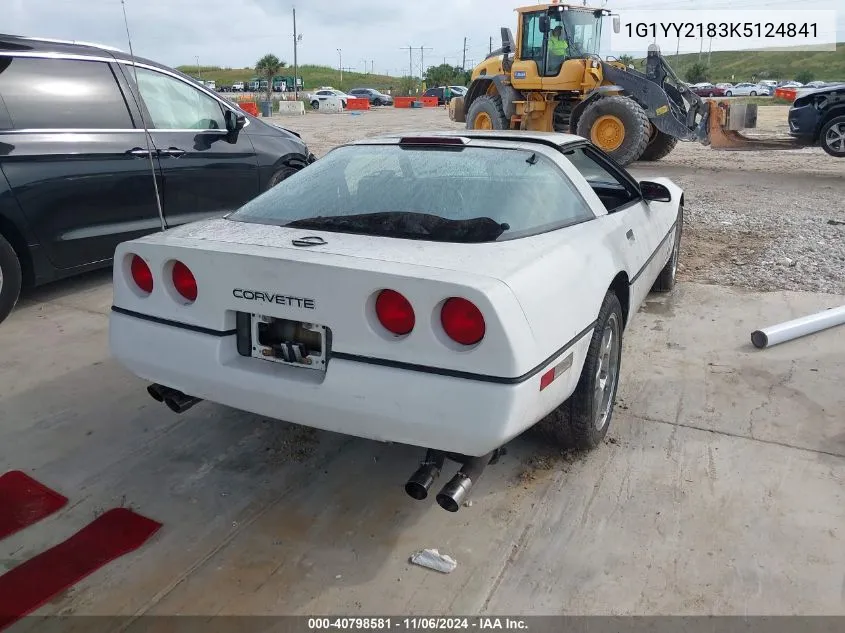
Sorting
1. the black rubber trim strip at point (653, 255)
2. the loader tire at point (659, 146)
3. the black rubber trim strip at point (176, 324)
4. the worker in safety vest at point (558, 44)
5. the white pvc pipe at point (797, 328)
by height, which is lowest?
the white pvc pipe at point (797, 328)

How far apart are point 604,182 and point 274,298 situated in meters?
2.27

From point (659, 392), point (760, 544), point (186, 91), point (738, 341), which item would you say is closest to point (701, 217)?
point (738, 341)

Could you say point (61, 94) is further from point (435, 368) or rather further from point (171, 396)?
point (435, 368)

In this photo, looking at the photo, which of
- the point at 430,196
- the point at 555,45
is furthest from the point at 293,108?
the point at 430,196

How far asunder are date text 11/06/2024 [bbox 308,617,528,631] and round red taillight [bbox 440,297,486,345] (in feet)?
2.82

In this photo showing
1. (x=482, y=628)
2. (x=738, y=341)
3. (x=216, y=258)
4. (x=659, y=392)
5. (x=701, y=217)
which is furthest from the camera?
(x=701, y=217)

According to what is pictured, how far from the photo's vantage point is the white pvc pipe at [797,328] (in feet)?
14.0

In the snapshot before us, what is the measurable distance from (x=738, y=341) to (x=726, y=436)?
1.34 metres

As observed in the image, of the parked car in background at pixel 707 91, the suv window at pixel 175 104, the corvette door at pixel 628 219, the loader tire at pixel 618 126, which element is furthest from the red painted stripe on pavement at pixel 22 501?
the parked car in background at pixel 707 91

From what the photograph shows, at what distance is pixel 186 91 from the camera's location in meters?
5.79

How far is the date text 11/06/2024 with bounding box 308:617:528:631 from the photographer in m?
2.12

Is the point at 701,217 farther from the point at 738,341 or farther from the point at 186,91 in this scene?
the point at 186,91

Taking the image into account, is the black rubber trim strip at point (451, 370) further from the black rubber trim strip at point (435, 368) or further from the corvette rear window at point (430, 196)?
the corvette rear window at point (430, 196)

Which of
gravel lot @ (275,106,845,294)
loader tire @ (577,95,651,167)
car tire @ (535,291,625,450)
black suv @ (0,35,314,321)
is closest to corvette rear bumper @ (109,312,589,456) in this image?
car tire @ (535,291,625,450)
